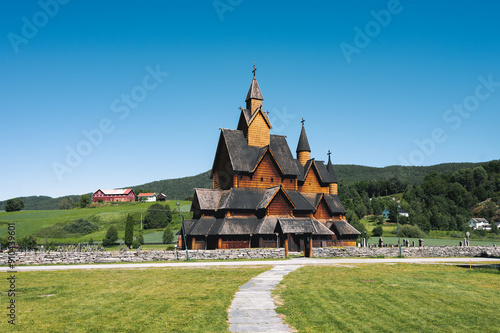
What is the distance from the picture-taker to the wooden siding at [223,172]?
45.3 metres

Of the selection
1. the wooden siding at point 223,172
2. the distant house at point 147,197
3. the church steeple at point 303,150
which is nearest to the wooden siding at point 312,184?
the church steeple at point 303,150

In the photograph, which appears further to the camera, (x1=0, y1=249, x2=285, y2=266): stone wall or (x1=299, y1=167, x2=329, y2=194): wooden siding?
(x1=299, y1=167, x2=329, y2=194): wooden siding

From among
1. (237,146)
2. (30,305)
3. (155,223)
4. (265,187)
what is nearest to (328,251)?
(265,187)

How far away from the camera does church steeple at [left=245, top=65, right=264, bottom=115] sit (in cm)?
4931

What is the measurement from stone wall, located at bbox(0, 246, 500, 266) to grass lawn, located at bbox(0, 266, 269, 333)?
23.9 ft

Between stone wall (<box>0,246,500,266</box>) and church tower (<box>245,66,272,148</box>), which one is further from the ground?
church tower (<box>245,66,272,148</box>)

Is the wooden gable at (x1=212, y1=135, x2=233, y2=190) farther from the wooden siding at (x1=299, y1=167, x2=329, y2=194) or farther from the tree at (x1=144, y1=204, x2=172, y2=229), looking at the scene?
the tree at (x1=144, y1=204, x2=172, y2=229)

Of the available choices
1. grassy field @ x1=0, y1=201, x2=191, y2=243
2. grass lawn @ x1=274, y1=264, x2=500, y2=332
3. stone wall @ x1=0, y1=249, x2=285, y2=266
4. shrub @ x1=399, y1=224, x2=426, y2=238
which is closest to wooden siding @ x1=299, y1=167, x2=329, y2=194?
stone wall @ x1=0, y1=249, x2=285, y2=266

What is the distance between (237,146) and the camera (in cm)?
4638

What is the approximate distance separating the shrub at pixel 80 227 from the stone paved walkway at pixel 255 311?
7990 centimetres

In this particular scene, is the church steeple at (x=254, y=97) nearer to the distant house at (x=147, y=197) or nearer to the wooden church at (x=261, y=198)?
the wooden church at (x=261, y=198)

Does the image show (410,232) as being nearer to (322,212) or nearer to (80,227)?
(322,212)

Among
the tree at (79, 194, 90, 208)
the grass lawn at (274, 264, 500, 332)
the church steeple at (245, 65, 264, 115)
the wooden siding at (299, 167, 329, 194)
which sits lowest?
the grass lawn at (274, 264, 500, 332)

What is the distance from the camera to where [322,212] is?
50375 mm
